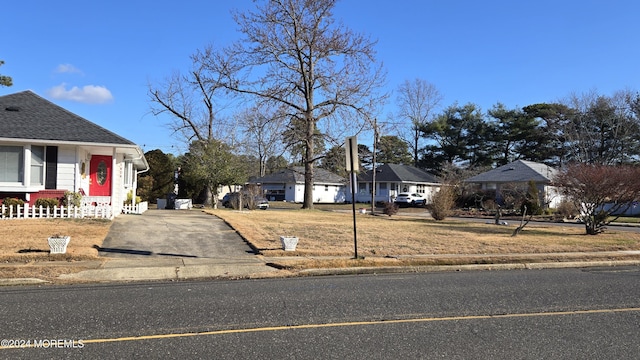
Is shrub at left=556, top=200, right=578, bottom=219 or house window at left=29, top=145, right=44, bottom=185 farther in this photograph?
shrub at left=556, top=200, right=578, bottom=219

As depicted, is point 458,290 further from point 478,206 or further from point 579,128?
Answer: point 579,128

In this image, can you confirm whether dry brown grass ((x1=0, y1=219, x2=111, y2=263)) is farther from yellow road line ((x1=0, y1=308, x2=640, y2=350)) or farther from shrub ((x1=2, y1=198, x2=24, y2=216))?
yellow road line ((x1=0, y1=308, x2=640, y2=350))

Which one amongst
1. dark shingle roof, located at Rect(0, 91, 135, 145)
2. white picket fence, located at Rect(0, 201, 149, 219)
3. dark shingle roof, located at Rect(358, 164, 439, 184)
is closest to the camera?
white picket fence, located at Rect(0, 201, 149, 219)

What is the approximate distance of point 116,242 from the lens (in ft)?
43.3

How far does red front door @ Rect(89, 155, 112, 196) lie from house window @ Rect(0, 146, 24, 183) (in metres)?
3.89

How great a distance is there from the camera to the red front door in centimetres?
2141

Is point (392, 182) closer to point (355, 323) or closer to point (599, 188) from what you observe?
point (599, 188)

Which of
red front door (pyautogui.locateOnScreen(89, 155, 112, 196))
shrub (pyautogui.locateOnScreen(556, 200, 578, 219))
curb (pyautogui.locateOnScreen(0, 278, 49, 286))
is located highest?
red front door (pyautogui.locateOnScreen(89, 155, 112, 196))

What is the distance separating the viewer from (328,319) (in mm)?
6473

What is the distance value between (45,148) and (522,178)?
39.2 metres

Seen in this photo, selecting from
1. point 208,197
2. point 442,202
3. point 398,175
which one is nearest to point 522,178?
point 398,175

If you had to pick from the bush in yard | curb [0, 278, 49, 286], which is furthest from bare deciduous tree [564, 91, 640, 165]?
curb [0, 278, 49, 286]

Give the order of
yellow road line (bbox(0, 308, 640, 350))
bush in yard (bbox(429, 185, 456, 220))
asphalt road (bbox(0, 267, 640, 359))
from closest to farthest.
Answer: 1. asphalt road (bbox(0, 267, 640, 359))
2. yellow road line (bbox(0, 308, 640, 350))
3. bush in yard (bbox(429, 185, 456, 220))

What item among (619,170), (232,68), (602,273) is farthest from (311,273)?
(232,68)
